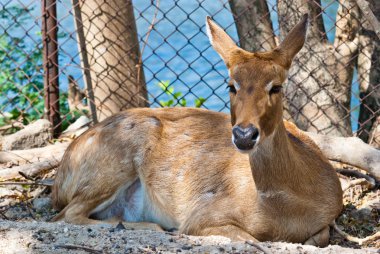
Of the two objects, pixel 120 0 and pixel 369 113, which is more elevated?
pixel 120 0

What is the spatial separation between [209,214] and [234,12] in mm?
2823

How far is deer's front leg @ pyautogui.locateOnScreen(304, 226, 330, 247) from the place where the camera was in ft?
20.8

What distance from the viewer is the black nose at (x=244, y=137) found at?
5543 mm

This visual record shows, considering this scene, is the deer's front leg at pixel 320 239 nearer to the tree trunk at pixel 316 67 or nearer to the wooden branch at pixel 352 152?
the wooden branch at pixel 352 152

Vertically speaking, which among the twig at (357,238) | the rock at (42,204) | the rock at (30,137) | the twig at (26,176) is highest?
the rock at (30,137)

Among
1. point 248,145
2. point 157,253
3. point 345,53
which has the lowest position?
point 157,253

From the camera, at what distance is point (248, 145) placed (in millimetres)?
5555

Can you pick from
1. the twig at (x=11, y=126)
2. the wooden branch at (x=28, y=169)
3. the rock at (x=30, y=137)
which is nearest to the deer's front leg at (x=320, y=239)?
the wooden branch at (x=28, y=169)

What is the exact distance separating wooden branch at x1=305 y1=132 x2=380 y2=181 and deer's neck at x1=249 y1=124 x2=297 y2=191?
4.75 feet

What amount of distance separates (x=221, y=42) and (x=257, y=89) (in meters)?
0.77

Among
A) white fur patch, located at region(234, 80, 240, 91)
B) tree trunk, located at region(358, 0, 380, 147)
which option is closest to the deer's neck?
white fur patch, located at region(234, 80, 240, 91)

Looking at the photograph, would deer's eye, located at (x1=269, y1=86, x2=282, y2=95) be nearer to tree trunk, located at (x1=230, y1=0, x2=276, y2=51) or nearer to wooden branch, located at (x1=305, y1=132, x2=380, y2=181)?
wooden branch, located at (x1=305, y1=132, x2=380, y2=181)

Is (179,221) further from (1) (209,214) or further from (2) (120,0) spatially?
(2) (120,0)

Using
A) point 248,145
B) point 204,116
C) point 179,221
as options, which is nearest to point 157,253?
point 248,145
